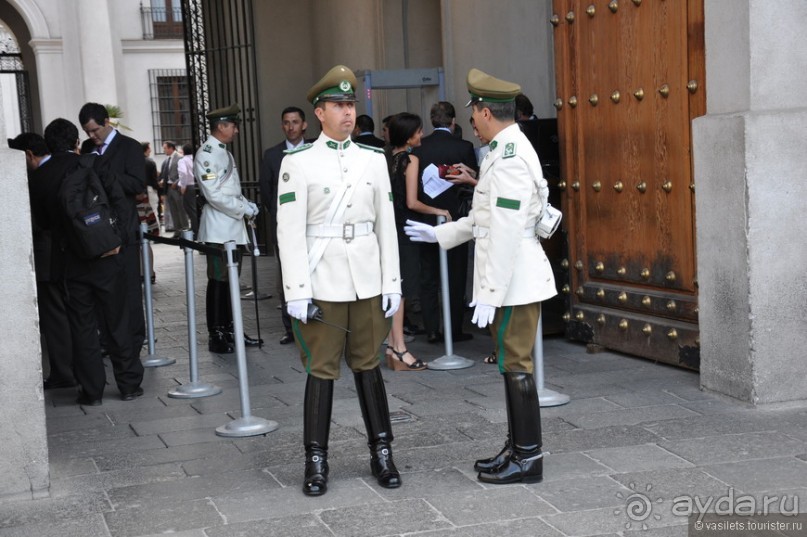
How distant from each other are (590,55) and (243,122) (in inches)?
320

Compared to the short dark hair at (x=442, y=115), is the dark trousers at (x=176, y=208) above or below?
below

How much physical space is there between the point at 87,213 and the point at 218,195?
163cm

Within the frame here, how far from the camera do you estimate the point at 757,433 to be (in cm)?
522

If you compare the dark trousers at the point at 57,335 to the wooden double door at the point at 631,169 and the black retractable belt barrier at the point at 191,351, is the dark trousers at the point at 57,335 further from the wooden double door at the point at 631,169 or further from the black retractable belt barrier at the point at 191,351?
the wooden double door at the point at 631,169

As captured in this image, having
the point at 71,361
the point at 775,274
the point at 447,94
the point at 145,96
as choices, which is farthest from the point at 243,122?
the point at 145,96

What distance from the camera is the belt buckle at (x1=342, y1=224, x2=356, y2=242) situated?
183 inches

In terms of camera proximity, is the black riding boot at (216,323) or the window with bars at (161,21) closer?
the black riding boot at (216,323)

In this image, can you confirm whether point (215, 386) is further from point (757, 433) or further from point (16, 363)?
point (757, 433)

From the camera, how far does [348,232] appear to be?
4.65 metres

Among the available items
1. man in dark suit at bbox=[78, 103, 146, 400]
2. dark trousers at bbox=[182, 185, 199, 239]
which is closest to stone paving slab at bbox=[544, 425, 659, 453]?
man in dark suit at bbox=[78, 103, 146, 400]

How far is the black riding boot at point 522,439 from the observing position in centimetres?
460

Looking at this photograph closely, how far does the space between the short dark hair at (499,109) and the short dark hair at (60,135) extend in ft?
9.47

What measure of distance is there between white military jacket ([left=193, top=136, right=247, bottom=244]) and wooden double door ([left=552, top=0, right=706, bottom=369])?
2.32 metres

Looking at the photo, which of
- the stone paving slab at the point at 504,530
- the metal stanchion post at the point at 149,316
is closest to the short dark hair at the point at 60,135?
the metal stanchion post at the point at 149,316
